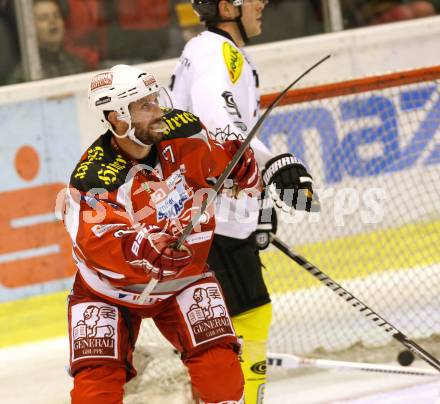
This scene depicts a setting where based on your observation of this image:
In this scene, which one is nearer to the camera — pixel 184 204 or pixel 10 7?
pixel 184 204

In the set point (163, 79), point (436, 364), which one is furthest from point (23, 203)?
point (436, 364)

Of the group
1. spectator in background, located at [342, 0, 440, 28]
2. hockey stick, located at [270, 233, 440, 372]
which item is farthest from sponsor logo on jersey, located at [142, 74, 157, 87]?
spectator in background, located at [342, 0, 440, 28]

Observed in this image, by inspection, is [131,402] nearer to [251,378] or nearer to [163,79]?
[251,378]

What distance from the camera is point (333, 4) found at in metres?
4.92

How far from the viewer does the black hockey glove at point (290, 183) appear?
2.87 metres

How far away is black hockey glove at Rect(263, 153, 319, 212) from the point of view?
9.41 feet

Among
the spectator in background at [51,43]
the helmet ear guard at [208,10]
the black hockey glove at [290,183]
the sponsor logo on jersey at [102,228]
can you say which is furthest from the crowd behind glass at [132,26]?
the sponsor logo on jersey at [102,228]

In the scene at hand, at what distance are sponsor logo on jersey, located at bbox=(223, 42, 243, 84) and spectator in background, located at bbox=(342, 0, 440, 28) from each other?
191cm

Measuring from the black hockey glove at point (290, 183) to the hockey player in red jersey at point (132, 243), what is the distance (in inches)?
10.7

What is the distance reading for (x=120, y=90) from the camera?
8.44 feet

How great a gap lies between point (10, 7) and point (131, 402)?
202 cm

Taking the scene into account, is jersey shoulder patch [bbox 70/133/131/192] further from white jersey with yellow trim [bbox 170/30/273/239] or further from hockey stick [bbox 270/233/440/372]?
hockey stick [bbox 270/233/440/372]

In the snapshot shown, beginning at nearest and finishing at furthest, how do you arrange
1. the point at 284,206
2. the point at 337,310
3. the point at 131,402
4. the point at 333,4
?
the point at 284,206, the point at 131,402, the point at 337,310, the point at 333,4

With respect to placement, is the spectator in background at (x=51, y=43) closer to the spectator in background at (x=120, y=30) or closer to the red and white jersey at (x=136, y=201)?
the spectator in background at (x=120, y=30)
